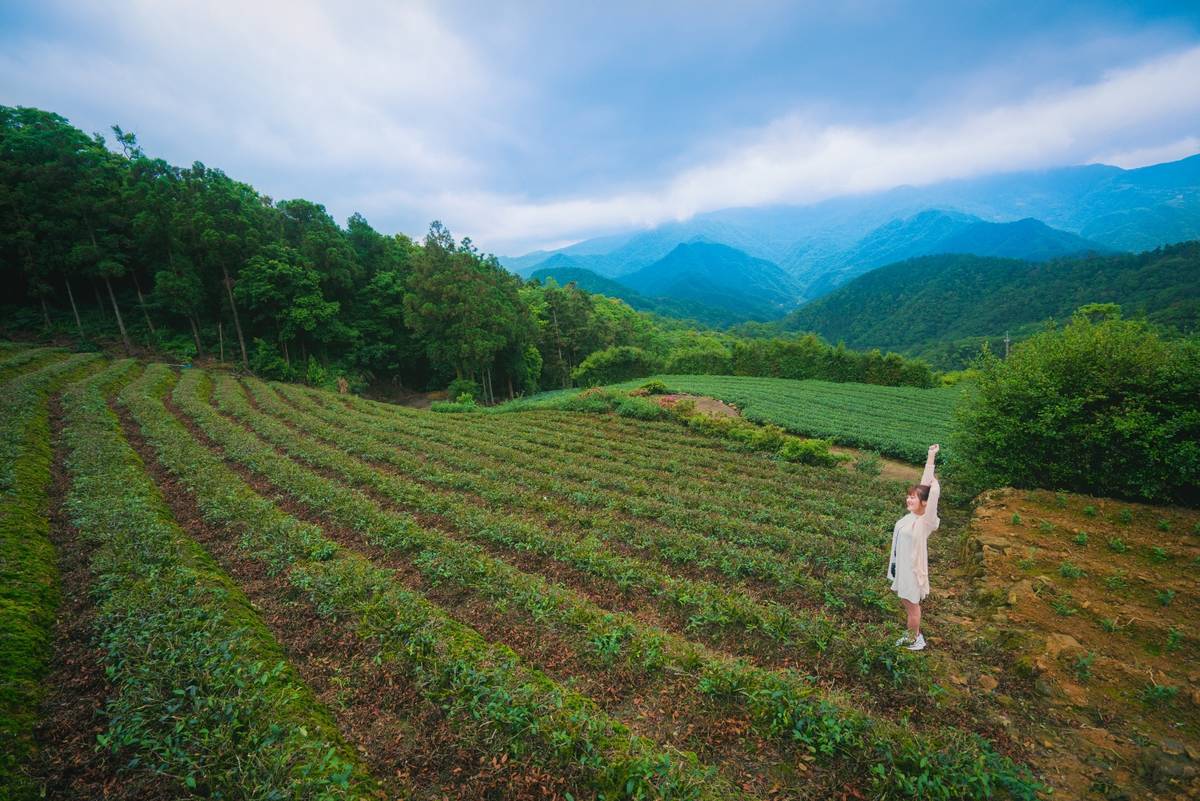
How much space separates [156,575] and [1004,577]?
15148 mm

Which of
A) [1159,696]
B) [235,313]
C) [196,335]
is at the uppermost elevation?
[235,313]

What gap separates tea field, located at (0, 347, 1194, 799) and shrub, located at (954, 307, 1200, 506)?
275cm

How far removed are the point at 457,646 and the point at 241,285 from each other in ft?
146

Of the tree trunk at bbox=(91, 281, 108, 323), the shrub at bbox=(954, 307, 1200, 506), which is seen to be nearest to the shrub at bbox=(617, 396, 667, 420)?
the shrub at bbox=(954, 307, 1200, 506)

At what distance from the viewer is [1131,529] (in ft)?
29.8

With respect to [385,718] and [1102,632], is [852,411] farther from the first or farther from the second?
[385,718]

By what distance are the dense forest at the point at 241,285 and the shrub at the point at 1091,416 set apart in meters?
34.5

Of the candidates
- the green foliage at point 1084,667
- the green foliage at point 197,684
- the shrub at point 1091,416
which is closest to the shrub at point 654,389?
the shrub at point 1091,416

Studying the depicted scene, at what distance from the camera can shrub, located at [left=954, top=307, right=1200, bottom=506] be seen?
9602mm

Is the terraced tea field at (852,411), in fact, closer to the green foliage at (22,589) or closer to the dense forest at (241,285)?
the dense forest at (241,285)

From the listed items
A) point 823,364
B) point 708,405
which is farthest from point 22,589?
point 823,364

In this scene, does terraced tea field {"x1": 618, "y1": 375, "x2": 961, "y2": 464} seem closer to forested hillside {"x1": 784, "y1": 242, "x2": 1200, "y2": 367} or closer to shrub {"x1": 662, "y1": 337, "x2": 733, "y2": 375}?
shrub {"x1": 662, "y1": 337, "x2": 733, "y2": 375}

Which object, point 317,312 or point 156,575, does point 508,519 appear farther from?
point 317,312

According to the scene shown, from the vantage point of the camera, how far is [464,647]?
617cm
